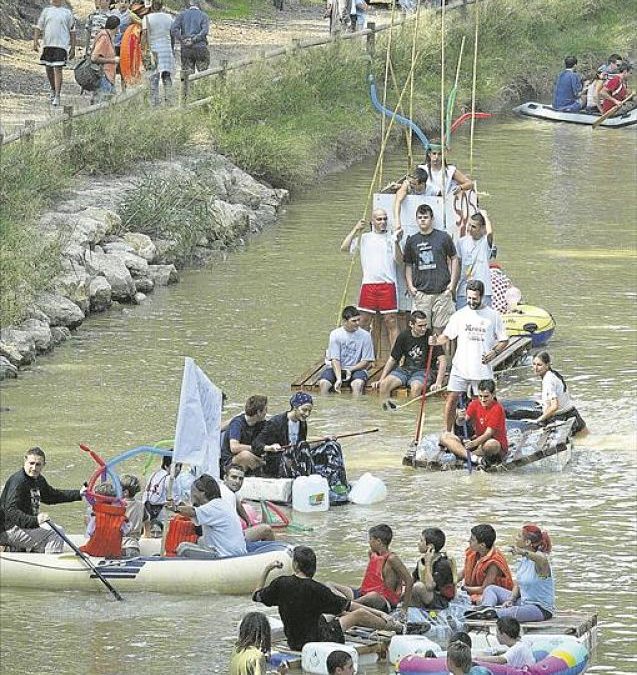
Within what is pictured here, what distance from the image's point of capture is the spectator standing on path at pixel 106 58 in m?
Answer: 27.9

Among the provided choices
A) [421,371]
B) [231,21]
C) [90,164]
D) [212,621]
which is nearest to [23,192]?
[90,164]

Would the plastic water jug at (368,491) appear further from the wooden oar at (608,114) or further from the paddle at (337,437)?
the wooden oar at (608,114)

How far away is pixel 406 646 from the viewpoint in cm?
1256

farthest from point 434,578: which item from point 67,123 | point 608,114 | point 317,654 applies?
point 608,114

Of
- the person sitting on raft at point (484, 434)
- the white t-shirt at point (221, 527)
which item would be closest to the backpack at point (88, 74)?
the person sitting on raft at point (484, 434)

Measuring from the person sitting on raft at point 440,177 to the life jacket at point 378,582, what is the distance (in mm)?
7696

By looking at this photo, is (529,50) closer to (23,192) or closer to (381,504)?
(23,192)

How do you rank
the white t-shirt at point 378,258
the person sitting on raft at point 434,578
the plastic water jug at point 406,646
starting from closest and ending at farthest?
the plastic water jug at point 406,646, the person sitting on raft at point 434,578, the white t-shirt at point 378,258

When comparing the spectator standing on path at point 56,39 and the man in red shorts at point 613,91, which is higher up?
the spectator standing on path at point 56,39

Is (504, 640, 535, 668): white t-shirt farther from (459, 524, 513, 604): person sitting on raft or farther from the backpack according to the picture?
the backpack

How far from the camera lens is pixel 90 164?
26703 millimetres

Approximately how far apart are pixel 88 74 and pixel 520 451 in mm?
12661

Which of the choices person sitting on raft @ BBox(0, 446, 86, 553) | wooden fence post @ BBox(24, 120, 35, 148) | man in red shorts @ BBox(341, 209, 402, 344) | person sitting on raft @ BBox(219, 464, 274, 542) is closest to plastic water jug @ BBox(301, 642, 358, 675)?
person sitting on raft @ BBox(219, 464, 274, 542)

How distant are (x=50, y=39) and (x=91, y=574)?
14.5 metres
